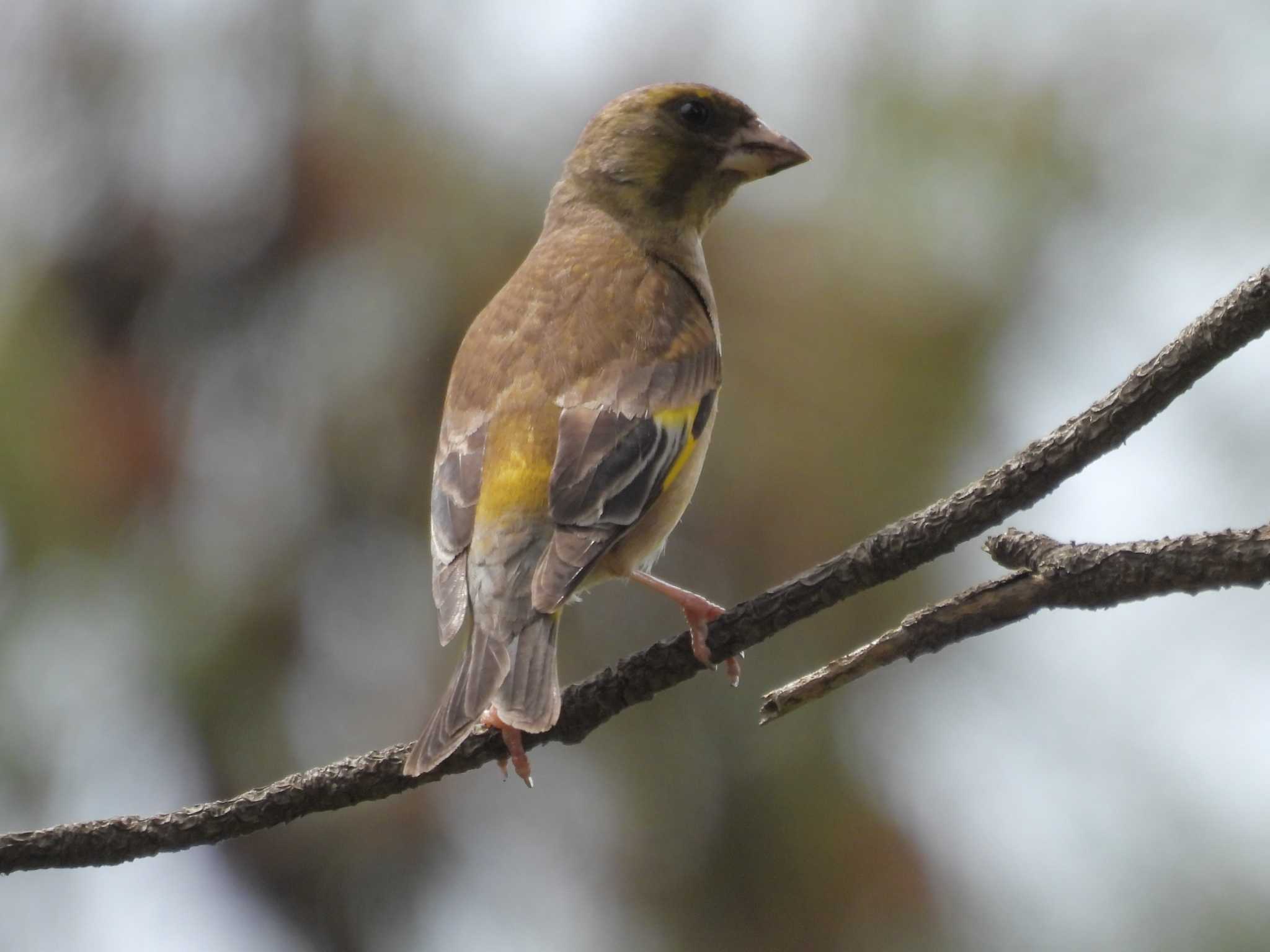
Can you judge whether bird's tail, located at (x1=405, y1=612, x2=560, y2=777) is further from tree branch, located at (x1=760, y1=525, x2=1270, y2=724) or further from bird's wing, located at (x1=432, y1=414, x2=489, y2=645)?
tree branch, located at (x1=760, y1=525, x2=1270, y2=724)

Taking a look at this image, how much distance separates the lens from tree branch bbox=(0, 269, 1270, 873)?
2312mm

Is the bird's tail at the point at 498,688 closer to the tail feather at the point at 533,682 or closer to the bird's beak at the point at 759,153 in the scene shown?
the tail feather at the point at 533,682

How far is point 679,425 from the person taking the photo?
3.74 metres

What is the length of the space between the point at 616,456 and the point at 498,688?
0.77 metres

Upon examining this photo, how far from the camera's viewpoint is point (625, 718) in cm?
511

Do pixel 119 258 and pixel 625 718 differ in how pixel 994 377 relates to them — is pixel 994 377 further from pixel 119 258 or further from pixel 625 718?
pixel 119 258

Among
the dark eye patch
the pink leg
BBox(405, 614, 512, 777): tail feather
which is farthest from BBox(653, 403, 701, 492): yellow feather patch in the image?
the dark eye patch

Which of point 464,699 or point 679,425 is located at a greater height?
point 679,425

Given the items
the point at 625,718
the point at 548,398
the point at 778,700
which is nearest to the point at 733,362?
the point at 625,718

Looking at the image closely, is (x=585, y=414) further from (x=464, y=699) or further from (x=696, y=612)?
(x=464, y=699)

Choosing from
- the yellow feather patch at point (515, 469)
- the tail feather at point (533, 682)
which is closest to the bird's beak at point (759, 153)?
the yellow feather patch at point (515, 469)

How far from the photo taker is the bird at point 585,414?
127 inches

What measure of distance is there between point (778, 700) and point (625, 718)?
8.17ft

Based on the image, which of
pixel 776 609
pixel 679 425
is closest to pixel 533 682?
pixel 776 609
